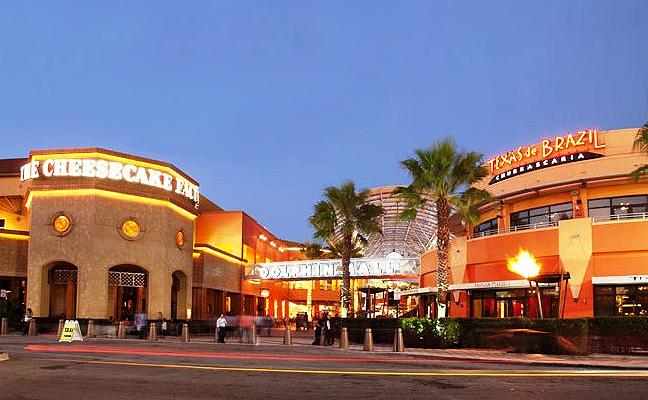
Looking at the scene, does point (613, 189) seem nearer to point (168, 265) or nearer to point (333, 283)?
point (168, 265)

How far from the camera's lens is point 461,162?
32.7m

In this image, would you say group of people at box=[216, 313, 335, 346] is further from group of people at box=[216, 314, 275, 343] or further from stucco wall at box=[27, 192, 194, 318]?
stucco wall at box=[27, 192, 194, 318]

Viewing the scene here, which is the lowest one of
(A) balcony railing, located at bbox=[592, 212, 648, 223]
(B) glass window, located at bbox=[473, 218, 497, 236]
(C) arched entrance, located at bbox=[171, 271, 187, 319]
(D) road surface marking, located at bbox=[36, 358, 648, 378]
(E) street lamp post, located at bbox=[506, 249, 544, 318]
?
(D) road surface marking, located at bbox=[36, 358, 648, 378]

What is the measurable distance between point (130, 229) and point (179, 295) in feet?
24.5

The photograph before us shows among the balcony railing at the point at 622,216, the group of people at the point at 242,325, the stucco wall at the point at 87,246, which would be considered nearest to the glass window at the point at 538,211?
the balcony railing at the point at 622,216

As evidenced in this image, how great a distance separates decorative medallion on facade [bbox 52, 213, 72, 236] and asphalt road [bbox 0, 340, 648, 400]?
21.2 meters

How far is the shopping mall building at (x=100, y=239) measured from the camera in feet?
132

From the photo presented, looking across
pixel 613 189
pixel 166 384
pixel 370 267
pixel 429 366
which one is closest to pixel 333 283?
pixel 370 267

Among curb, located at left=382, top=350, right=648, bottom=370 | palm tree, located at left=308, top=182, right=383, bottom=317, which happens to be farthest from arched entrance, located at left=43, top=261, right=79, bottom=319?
curb, located at left=382, top=350, right=648, bottom=370

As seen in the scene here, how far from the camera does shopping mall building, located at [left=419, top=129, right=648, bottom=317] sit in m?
32.5

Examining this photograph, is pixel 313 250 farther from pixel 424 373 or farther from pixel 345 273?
pixel 424 373

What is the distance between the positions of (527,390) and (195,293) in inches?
1593

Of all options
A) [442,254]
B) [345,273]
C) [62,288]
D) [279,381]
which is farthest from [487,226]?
[279,381]

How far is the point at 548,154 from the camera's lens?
3947cm
